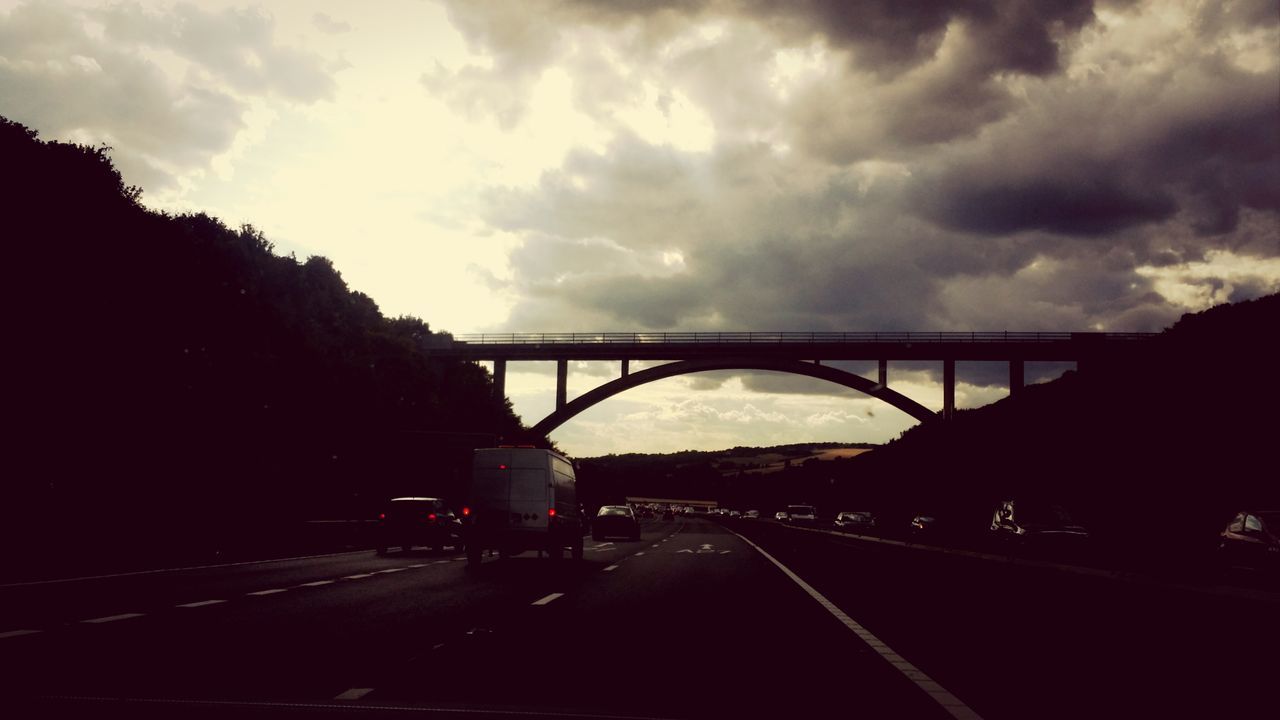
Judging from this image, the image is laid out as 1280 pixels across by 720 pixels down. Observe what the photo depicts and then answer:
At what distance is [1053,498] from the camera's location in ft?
132

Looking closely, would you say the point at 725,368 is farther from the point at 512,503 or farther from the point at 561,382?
the point at 512,503

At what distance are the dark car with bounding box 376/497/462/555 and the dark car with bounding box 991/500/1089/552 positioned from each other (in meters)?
15.8

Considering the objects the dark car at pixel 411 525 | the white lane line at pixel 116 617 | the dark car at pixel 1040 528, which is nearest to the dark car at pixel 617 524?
the dark car at pixel 411 525

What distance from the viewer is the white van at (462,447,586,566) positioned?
79.3 ft

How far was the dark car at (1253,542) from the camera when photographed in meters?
19.8

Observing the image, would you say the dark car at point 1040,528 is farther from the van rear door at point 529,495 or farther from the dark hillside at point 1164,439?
the van rear door at point 529,495

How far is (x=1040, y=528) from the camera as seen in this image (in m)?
27.8

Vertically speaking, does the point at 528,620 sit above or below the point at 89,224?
below

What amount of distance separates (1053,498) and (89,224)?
108 ft

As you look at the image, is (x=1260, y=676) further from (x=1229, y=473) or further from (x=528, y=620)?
(x=1229, y=473)

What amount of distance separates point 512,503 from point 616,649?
1506 centimetres

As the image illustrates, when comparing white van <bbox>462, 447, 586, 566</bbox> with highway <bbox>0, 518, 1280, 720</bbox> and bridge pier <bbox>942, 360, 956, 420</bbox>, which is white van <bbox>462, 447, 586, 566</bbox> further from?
bridge pier <bbox>942, 360, 956, 420</bbox>

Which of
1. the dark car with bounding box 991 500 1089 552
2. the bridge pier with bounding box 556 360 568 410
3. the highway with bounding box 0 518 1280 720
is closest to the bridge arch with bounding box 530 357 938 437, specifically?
the bridge pier with bounding box 556 360 568 410

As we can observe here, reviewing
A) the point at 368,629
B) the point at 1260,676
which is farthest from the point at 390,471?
the point at 1260,676
